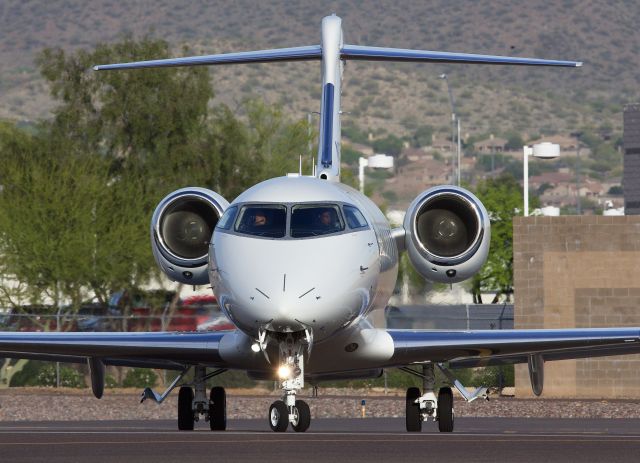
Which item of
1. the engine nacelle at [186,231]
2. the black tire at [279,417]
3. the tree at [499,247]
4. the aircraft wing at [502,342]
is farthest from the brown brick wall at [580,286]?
the tree at [499,247]

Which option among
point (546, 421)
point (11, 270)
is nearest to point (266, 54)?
point (546, 421)

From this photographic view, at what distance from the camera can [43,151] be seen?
52031 mm

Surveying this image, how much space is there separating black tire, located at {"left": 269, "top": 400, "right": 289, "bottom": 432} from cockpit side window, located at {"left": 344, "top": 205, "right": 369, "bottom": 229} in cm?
217

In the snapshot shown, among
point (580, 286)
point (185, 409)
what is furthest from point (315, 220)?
point (580, 286)

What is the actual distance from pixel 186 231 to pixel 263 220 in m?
3.20

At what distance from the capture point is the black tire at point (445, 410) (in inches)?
800

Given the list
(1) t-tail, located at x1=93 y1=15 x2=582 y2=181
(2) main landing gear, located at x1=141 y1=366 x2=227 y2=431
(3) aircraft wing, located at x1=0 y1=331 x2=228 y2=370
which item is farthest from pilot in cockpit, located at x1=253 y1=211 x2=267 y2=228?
(1) t-tail, located at x1=93 y1=15 x2=582 y2=181

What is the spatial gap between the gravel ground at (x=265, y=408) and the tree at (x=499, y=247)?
37.0m

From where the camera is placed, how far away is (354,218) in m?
18.5

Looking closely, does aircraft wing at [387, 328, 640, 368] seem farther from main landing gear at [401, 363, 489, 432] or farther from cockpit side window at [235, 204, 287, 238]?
cockpit side window at [235, 204, 287, 238]

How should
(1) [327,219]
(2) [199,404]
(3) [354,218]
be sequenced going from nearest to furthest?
(1) [327,219]
(3) [354,218]
(2) [199,404]

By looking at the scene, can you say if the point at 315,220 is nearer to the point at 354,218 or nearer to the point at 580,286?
the point at 354,218

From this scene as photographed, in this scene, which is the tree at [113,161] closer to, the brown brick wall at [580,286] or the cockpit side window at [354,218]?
the brown brick wall at [580,286]

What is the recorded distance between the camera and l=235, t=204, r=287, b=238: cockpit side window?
1767 cm
